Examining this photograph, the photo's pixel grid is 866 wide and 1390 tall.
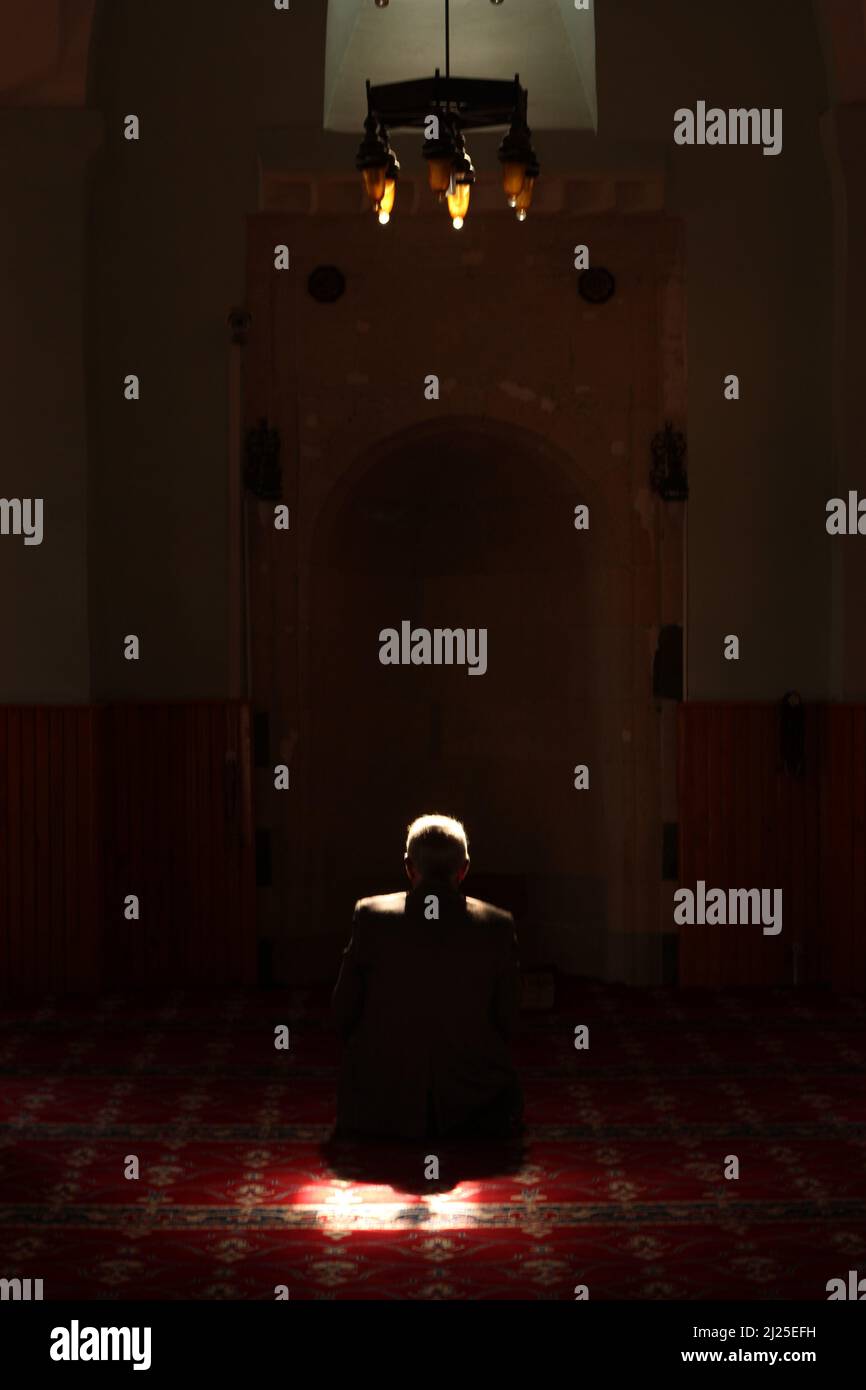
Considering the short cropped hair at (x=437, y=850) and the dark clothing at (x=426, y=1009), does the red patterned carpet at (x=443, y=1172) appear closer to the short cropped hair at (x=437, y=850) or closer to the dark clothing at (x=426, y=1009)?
the dark clothing at (x=426, y=1009)

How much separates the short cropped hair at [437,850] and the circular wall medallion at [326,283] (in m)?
4.05

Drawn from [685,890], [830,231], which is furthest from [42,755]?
[830,231]

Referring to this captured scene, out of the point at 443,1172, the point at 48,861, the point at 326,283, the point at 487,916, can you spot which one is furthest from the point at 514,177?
the point at 48,861

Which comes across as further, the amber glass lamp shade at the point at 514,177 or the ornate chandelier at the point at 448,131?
the amber glass lamp shade at the point at 514,177

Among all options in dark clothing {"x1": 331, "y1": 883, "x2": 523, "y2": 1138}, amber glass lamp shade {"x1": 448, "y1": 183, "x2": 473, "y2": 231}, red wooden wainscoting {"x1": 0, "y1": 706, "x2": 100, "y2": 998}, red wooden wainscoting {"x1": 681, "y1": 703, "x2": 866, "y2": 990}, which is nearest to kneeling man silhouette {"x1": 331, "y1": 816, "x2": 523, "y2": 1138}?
dark clothing {"x1": 331, "y1": 883, "x2": 523, "y2": 1138}

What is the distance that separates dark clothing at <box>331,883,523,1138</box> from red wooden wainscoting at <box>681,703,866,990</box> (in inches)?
128

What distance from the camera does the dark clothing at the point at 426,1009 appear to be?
213 inches

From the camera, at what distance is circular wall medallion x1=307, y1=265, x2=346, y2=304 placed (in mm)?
8734

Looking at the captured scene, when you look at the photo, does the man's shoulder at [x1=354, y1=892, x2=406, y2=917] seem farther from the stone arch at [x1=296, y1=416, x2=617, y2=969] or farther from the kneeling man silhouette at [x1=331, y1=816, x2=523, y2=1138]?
the stone arch at [x1=296, y1=416, x2=617, y2=969]

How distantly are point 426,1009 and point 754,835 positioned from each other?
3.56m

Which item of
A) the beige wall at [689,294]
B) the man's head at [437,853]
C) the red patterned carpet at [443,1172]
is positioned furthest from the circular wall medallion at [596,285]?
the man's head at [437,853]

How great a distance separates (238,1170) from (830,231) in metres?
5.53

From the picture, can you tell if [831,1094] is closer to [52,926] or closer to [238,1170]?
[238,1170]

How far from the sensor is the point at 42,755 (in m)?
8.28
